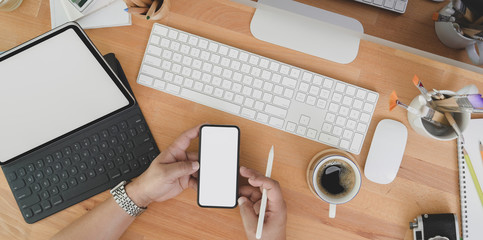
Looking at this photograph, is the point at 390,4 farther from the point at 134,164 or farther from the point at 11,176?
the point at 11,176

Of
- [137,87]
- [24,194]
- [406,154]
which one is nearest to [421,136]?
[406,154]

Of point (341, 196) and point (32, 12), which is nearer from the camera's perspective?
point (341, 196)

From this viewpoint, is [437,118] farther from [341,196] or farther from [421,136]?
[341,196]

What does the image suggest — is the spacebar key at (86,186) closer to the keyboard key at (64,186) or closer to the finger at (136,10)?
the keyboard key at (64,186)

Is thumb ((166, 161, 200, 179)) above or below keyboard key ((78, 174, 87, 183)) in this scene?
above

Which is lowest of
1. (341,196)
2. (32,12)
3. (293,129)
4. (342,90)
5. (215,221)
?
(215,221)

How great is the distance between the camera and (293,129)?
75 centimetres

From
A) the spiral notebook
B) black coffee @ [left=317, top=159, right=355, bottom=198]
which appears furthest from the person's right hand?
the spiral notebook

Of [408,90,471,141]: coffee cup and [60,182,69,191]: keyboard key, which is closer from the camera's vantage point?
[408,90,471,141]: coffee cup

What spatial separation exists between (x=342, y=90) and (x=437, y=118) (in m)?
0.21

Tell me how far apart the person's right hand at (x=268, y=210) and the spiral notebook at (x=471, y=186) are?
44 centimetres

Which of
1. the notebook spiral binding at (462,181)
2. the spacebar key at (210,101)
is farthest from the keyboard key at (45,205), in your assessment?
the notebook spiral binding at (462,181)

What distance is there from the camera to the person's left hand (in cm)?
70

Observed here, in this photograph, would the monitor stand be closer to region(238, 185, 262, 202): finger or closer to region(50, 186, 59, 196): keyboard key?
region(238, 185, 262, 202): finger
